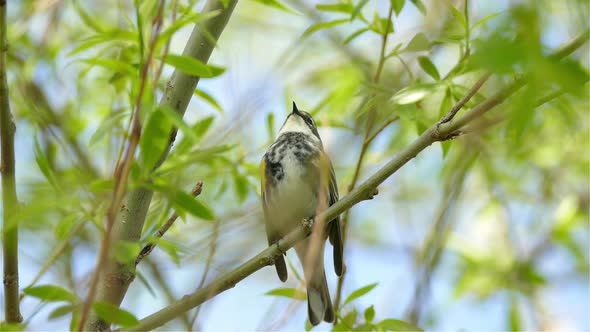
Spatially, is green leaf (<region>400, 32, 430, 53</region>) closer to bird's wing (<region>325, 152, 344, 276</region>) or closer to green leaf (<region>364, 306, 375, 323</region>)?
green leaf (<region>364, 306, 375, 323</region>)

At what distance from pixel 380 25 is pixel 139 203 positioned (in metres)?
1.25

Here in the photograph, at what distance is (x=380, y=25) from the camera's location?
289cm

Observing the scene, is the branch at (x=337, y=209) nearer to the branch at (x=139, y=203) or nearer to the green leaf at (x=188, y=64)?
the branch at (x=139, y=203)

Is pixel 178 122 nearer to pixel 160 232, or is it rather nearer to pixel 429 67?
pixel 160 232

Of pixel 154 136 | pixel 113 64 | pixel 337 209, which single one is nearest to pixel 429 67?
pixel 337 209

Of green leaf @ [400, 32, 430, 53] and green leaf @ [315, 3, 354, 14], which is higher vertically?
green leaf @ [315, 3, 354, 14]

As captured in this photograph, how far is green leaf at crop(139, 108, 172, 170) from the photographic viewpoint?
1.74 meters

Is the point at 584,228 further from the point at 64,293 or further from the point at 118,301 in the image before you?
the point at 64,293

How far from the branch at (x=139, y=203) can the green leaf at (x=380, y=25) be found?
0.60m

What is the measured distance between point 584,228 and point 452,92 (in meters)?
3.78

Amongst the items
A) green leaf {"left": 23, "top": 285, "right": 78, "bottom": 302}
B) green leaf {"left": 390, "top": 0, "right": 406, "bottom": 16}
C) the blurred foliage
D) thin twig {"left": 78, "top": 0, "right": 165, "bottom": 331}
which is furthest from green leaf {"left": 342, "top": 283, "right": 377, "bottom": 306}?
thin twig {"left": 78, "top": 0, "right": 165, "bottom": 331}

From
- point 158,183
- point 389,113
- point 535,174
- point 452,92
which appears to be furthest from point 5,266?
point 535,174

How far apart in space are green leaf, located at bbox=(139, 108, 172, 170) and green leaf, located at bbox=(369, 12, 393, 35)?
1318 millimetres

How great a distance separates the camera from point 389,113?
276 centimetres
